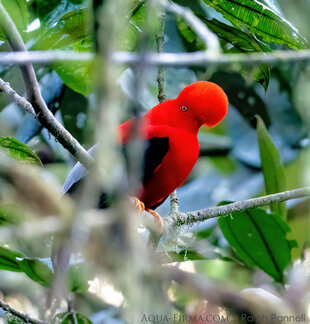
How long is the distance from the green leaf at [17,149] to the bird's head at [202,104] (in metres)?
0.55

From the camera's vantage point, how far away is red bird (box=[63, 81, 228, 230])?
166 centimetres

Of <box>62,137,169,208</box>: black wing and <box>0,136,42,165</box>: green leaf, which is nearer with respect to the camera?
<box>0,136,42,165</box>: green leaf

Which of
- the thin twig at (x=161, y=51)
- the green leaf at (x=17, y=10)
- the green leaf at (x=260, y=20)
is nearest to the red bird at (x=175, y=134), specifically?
the thin twig at (x=161, y=51)

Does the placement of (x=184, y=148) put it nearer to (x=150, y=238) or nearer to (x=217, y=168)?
(x=150, y=238)

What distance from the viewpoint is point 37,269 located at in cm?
161

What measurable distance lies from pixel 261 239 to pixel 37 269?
87 centimetres

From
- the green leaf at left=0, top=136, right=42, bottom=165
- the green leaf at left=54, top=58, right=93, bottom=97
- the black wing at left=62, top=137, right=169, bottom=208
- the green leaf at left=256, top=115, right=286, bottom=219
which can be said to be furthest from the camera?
the green leaf at left=256, top=115, right=286, bottom=219

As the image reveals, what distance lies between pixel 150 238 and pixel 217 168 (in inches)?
54.8

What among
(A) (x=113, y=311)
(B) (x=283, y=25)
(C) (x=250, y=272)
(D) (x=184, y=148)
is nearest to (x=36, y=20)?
(D) (x=184, y=148)

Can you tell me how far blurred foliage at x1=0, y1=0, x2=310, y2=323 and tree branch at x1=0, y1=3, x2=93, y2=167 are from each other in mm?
115

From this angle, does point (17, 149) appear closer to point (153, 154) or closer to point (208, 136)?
point (153, 154)

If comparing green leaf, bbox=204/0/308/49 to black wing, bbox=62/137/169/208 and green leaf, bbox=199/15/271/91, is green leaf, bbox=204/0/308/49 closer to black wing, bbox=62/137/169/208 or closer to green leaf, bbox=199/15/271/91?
green leaf, bbox=199/15/271/91

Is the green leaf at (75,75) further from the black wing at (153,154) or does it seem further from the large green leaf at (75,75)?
the black wing at (153,154)

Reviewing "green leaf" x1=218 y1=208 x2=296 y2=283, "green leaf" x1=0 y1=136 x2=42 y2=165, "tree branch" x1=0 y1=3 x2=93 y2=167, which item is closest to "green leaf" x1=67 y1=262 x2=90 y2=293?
"green leaf" x1=0 y1=136 x2=42 y2=165
